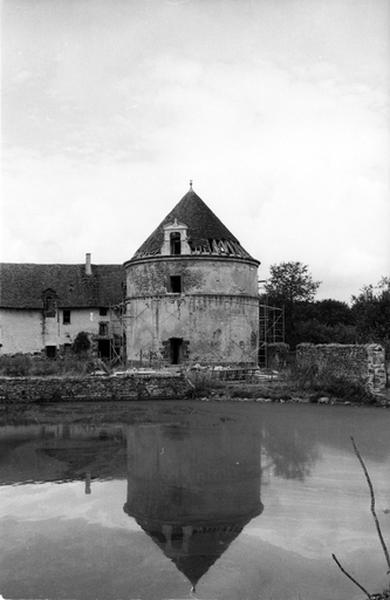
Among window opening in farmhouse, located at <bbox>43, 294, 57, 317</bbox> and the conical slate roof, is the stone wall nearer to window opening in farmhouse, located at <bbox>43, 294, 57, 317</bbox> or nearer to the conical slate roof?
the conical slate roof

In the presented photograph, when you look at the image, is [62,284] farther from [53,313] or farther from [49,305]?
[53,313]

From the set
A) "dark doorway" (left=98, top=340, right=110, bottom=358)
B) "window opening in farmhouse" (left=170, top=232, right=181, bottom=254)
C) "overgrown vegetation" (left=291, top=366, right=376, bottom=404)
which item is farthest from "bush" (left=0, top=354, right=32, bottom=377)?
"overgrown vegetation" (left=291, top=366, right=376, bottom=404)

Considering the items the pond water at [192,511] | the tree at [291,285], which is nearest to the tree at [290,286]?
the tree at [291,285]

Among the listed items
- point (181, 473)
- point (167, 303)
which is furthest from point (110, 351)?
point (181, 473)

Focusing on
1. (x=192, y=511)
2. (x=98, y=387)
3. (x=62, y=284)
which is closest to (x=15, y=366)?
(x=98, y=387)

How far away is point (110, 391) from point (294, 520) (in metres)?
15.7

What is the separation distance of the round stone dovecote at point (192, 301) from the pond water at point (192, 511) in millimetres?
12272

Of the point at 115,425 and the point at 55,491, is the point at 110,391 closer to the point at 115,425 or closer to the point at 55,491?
the point at 115,425

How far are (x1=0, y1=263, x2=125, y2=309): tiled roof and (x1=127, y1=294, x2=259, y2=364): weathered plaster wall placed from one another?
26.1ft

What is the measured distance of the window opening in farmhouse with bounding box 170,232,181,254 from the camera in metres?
29.5

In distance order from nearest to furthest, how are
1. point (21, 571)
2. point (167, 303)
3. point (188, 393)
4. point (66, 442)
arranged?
point (21, 571) → point (66, 442) → point (188, 393) → point (167, 303)

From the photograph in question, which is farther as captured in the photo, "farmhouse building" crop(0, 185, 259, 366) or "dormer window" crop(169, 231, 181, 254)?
"dormer window" crop(169, 231, 181, 254)

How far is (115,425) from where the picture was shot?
1716 centimetres

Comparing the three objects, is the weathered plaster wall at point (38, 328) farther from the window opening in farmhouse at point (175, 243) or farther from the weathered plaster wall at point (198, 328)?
the window opening in farmhouse at point (175, 243)
